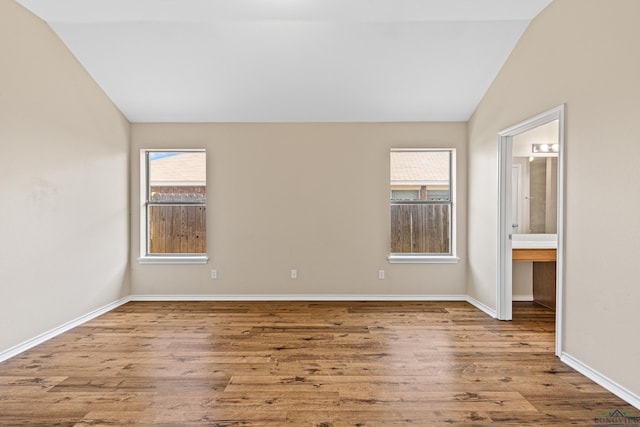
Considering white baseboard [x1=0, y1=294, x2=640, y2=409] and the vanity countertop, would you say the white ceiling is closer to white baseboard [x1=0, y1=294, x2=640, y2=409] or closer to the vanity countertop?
the vanity countertop

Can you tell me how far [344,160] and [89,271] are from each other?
330 cm

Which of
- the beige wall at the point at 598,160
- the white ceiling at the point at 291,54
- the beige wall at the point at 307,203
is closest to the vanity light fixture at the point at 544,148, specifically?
the beige wall at the point at 307,203

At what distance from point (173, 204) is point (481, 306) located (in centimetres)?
422

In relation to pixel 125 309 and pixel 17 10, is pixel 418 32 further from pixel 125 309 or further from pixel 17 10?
pixel 125 309

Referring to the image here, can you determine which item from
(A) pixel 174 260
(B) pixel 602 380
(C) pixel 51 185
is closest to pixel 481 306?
(B) pixel 602 380

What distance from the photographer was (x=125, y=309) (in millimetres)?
4324

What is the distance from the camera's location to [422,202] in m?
4.83

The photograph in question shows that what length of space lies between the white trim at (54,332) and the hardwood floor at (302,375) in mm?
82

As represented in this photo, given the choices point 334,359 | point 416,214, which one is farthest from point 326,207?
point 334,359

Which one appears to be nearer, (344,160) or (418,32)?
(418,32)

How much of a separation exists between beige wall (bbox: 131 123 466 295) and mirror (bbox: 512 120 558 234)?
832 mm

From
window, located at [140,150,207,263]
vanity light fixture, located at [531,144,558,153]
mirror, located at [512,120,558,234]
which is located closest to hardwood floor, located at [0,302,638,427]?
window, located at [140,150,207,263]

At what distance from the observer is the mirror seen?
15.6 ft
